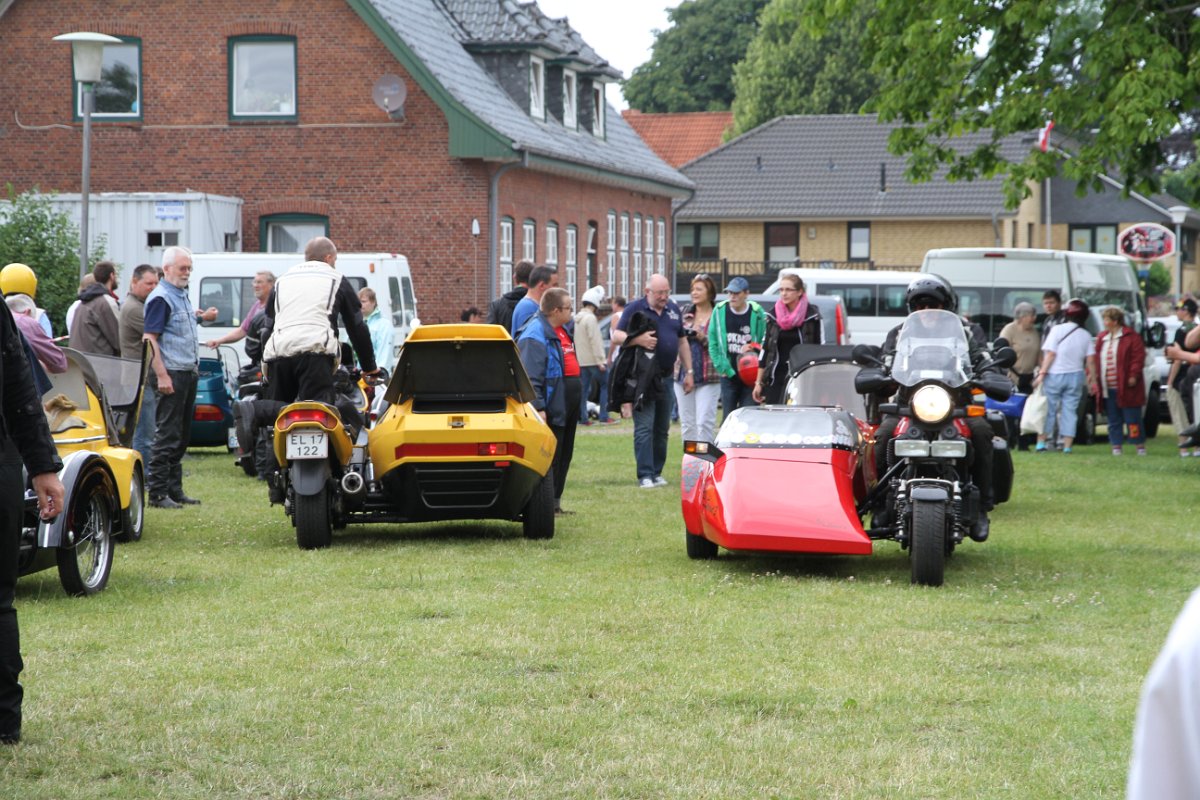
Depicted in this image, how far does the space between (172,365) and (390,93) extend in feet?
61.9

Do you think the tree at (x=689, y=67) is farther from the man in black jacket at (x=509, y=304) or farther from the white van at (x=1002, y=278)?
the man in black jacket at (x=509, y=304)

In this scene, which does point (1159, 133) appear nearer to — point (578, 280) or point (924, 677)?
point (924, 677)

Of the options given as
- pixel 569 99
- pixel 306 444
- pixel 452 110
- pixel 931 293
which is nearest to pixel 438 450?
pixel 306 444

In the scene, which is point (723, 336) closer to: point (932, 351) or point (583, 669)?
point (932, 351)

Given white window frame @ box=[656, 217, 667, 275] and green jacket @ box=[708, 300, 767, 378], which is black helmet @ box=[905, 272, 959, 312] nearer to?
green jacket @ box=[708, 300, 767, 378]

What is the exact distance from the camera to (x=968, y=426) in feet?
33.1

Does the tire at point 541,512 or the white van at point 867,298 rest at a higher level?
the white van at point 867,298

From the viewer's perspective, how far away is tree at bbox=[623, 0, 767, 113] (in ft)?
260

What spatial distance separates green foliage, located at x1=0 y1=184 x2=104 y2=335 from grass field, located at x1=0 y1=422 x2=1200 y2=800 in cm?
1205

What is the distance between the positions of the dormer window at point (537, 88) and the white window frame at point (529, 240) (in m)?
2.64

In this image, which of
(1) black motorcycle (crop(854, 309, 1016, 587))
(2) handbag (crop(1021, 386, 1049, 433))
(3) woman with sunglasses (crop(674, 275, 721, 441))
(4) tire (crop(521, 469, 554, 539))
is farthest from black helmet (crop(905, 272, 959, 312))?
(2) handbag (crop(1021, 386, 1049, 433))

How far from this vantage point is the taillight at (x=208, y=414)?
18.9 meters

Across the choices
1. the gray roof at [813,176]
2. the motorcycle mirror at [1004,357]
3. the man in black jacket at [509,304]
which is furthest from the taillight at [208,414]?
the gray roof at [813,176]

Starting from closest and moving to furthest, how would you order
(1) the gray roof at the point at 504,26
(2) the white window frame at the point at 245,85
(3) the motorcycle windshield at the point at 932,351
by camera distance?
1. (3) the motorcycle windshield at the point at 932,351
2. (2) the white window frame at the point at 245,85
3. (1) the gray roof at the point at 504,26
